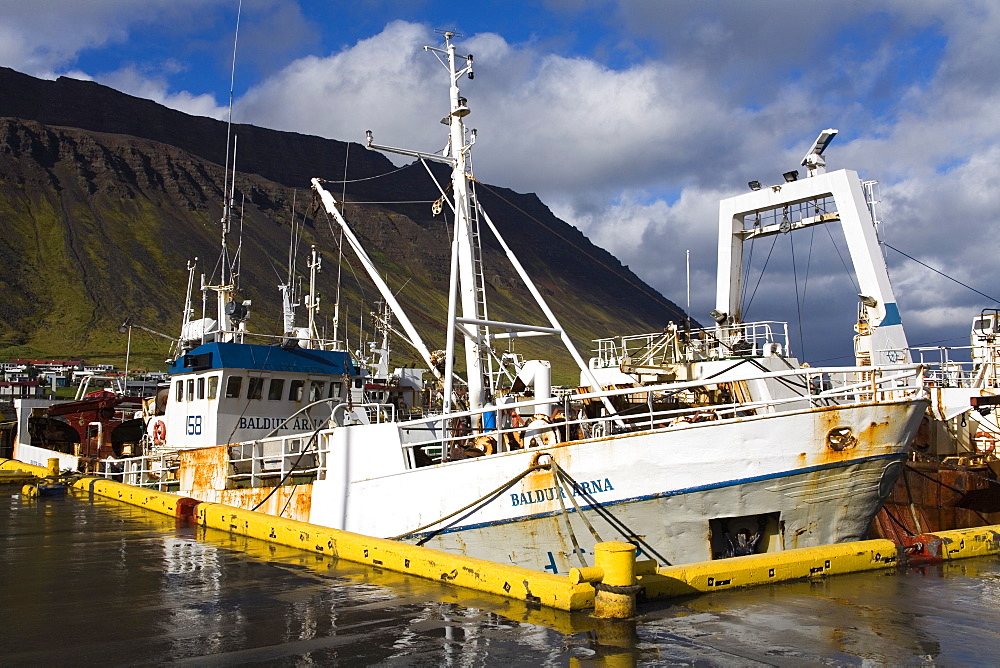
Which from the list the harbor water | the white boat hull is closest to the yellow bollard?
the harbor water

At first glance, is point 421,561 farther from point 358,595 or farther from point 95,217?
point 95,217

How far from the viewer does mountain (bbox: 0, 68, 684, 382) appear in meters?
115

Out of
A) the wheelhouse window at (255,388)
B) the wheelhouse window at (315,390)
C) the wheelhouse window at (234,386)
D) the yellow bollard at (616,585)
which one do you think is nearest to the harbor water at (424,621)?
the yellow bollard at (616,585)

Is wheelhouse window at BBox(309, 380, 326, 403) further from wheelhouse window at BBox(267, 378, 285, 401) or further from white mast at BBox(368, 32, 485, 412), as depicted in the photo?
white mast at BBox(368, 32, 485, 412)

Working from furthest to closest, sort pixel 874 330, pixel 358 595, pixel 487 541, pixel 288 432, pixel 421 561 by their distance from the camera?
pixel 874 330, pixel 288 432, pixel 487 541, pixel 421 561, pixel 358 595

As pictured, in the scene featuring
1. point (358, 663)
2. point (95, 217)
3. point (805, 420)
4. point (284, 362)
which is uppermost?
point (95, 217)

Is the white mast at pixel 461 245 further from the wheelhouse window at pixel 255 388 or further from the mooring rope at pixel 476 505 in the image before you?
the wheelhouse window at pixel 255 388

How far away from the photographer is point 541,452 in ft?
35.9

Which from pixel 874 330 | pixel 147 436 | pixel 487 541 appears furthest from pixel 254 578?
pixel 874 330

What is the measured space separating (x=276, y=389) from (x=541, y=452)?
9470 mm

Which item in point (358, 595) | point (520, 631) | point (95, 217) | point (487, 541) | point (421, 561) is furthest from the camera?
point (95, 217)

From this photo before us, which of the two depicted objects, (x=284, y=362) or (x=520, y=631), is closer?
(x=520, y=631)

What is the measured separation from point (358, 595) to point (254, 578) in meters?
1.82

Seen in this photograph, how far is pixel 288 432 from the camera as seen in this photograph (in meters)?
18.5
